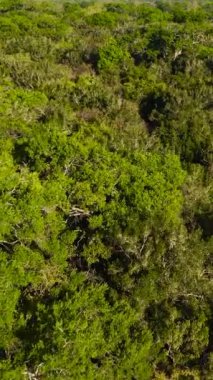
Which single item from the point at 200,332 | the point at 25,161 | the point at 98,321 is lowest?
the point at 200,332

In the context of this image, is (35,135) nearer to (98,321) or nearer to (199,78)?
(98,321)

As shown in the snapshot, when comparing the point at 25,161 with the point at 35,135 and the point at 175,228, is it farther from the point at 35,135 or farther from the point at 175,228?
the point at 175,228

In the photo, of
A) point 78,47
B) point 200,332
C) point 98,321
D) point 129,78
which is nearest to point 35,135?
point 98,321

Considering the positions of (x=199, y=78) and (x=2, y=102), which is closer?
(x=2, y=102)

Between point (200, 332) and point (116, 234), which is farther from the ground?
point (116, 234)

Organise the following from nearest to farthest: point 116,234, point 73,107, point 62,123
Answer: point 116,234, point 62,123, point 73,107

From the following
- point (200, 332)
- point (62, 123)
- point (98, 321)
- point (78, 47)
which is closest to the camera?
point (98, 321)

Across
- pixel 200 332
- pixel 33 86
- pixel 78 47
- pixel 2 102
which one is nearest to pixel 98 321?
pixel 200 332
